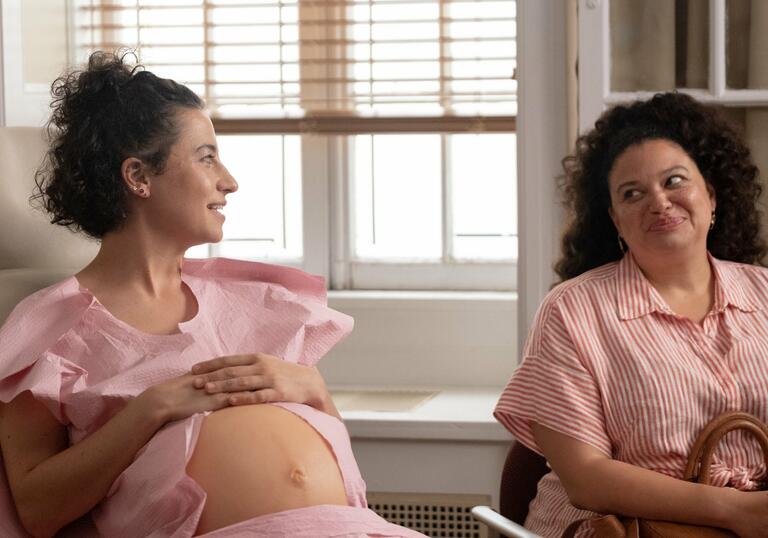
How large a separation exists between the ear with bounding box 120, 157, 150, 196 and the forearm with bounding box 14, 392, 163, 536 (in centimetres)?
38

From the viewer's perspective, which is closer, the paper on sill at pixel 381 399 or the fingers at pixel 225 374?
the fingers at pixel 225 374

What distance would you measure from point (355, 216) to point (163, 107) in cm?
137

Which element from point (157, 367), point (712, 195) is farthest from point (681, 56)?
point (157, 367)

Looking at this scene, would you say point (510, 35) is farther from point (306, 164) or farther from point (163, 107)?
point (163, 107)

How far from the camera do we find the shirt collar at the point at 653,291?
2.07 metres

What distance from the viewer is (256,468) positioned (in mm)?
1758

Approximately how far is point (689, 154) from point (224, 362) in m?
0.94

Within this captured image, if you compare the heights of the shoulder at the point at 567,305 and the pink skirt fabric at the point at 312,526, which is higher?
the shoulder at the point at 567,305

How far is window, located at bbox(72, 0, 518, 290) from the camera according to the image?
3096 millimetres

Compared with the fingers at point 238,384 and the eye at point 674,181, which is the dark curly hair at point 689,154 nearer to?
the eye at point 674,181

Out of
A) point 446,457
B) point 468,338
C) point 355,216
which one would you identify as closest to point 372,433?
point 446,457

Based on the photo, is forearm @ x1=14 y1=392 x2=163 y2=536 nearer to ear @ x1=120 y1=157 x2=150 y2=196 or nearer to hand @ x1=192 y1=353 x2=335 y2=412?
hand @ x1=192 y1=353 x2=335 y2=412

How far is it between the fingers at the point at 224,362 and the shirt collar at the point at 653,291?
2.15 feet

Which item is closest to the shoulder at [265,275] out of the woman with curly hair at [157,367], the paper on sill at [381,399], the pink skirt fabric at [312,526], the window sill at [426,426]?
the woman with curly hair at [157,367]
